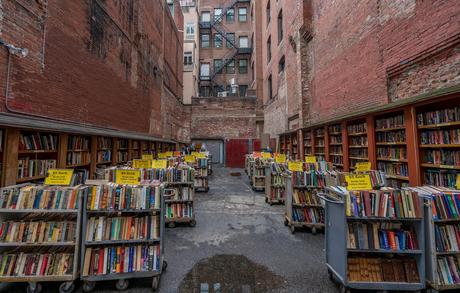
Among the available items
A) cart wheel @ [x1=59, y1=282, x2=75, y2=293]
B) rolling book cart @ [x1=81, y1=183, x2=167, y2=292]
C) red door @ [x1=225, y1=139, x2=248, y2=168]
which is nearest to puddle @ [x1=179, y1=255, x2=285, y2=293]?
rolling book cart @ [x1=81, y1=183, x2=167, y2=292]

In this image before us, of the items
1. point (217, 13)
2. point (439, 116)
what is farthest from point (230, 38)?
point (439, 116)

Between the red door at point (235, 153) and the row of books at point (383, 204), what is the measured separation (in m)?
14.4

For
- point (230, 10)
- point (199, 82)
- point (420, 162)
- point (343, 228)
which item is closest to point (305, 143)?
point (420, 162)

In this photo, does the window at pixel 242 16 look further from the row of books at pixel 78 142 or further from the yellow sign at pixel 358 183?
the yellow sign at pixel 358 183

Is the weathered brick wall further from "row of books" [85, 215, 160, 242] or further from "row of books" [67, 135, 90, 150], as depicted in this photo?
"row of books" [85, 215, 160, 242]

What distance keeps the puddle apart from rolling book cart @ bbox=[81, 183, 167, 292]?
52cm

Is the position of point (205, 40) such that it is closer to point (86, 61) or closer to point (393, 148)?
point (86, 61)

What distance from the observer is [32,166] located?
4098 mm

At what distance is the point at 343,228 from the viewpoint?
2.57 m

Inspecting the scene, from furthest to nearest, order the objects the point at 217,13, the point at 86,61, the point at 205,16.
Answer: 1. the point at 205,16
2. the point at 217,13
3. the point at 86,61

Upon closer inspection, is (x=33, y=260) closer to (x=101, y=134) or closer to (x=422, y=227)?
(x=101, y=134)

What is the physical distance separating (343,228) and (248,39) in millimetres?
25811

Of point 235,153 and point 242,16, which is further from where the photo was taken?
point 242,16

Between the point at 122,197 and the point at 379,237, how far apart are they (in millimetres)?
3256
